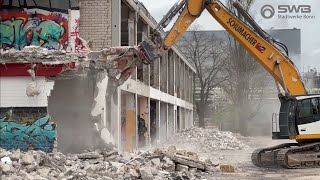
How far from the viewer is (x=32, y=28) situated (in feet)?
58.7

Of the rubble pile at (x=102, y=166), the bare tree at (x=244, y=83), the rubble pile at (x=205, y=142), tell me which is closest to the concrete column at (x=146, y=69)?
the rubble pile at (x=205, y=142)

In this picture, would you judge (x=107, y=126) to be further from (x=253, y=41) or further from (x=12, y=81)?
(x=253, y=41)

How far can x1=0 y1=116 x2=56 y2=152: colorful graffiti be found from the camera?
1591cm

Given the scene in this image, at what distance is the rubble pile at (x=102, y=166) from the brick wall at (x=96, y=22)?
14.5 ft

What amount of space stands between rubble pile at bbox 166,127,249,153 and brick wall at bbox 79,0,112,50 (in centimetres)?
1264

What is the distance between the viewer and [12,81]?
1603cm

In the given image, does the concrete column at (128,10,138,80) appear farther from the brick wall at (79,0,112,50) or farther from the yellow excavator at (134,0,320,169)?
the yellow excavator at (134,0,320,169)

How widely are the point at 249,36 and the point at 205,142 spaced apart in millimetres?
16246

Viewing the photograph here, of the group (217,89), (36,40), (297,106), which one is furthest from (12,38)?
(217,89)

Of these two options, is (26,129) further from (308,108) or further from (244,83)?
(244,83)

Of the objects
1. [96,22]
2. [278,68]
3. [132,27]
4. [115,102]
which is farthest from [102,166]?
[132,27]

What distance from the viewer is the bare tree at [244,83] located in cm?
4584

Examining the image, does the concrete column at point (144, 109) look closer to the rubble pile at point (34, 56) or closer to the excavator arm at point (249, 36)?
the excavator arm at point (249, 36)

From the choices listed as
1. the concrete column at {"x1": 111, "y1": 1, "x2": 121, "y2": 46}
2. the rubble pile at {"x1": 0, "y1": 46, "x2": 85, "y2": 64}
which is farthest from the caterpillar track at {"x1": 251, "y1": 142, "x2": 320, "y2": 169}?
the rubble pile at {"x1": 0, "y1": 46, "x2": 85, "y2": 64}
